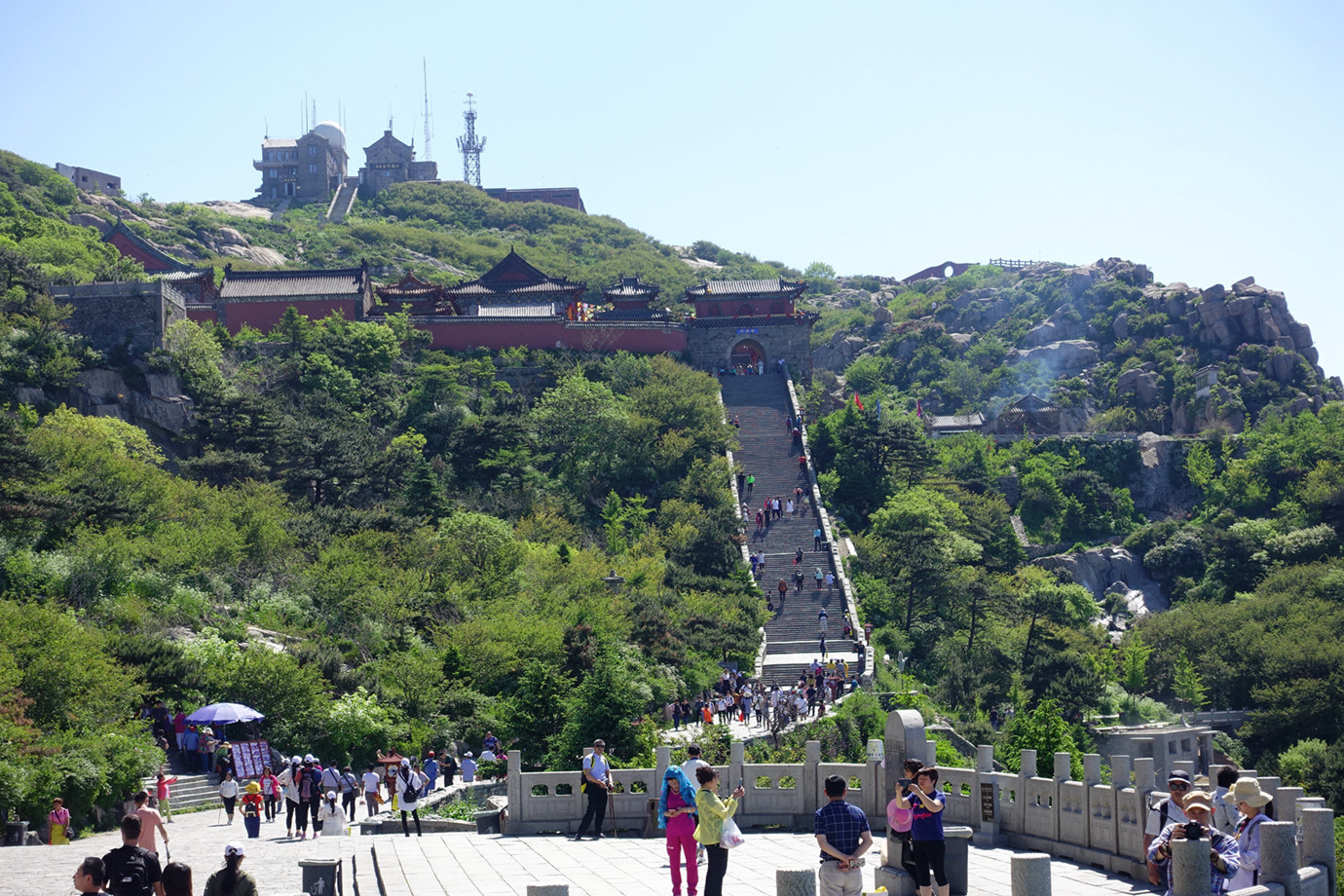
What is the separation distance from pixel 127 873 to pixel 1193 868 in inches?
313

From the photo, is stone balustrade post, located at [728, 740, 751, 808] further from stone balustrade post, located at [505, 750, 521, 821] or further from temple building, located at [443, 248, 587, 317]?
temple building, located at [443, 248, 587, 317]

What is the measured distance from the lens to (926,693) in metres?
39.4

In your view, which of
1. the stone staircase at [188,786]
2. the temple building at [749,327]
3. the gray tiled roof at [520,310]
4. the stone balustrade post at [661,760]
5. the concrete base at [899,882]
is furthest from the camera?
the temple building at [749,327]

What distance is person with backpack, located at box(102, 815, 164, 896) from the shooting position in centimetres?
1031

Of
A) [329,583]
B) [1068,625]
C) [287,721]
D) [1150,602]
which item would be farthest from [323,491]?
[1150,602]

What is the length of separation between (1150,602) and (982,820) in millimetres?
46926

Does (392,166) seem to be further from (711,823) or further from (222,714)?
(711,823)

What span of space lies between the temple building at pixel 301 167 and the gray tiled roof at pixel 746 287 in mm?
61238

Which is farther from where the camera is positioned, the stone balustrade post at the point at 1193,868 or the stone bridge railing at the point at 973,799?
the stone bridge railing at the point at 973,799

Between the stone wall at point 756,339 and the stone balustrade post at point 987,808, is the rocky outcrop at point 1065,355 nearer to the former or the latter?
the stone wall at point 756,339

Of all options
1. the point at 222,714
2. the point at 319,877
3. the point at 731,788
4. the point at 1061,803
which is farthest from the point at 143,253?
the point at 1061,803

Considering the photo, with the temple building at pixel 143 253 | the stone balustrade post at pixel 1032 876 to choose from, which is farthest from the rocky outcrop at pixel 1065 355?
the stone balustrade post at pixel 1032 876

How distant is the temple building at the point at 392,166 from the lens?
127m

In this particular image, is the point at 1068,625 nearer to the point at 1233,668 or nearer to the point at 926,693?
the point at 1233,668
